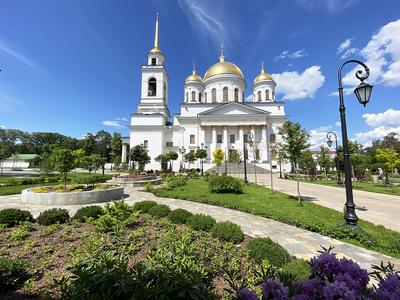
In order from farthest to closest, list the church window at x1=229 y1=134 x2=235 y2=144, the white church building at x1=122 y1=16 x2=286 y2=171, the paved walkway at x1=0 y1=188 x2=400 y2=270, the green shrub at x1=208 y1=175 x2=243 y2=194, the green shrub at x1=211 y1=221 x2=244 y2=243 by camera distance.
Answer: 1. the church window at x1=229 y1=134 x2=235 y2=144
2. the white church building at x1=122 y1=16 x2=286 y2=171
3. the green shrub at x1=208 y1=175 x2=243 y2=194
4. the green shrub at x1=211 y1=221 x2=244 y2=243
5. the paved walkway at x1=0 y1=188 x2=400 y2=270

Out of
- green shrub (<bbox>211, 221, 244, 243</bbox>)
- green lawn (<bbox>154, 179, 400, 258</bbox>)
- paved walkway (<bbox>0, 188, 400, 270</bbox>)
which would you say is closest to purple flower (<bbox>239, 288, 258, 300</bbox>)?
paved walkway (<bbox>0, 188, 400, 270</bbox>)

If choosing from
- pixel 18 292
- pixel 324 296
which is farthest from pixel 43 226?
pixel 324 296

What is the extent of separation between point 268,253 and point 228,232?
4.68ft

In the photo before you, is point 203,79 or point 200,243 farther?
point 203,79

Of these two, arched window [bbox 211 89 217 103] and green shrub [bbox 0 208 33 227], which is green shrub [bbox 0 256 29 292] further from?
arched window [bbox 211 89 217 103]

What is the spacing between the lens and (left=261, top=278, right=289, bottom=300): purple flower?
135 centimetres

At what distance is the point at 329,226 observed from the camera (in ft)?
23.1

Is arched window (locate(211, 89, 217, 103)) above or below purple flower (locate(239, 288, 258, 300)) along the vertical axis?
above

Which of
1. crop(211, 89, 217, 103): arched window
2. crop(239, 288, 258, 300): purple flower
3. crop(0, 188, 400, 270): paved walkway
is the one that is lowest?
crop(0, 188, 400, 270): paved walkway

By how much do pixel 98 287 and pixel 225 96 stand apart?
49725mm

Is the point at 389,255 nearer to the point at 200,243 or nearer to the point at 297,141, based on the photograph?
the point at 200,243

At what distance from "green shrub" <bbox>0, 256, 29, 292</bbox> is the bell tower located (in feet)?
143

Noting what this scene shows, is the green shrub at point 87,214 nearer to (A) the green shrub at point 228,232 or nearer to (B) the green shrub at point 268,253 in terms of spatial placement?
(A) the green shrub at point 228,232

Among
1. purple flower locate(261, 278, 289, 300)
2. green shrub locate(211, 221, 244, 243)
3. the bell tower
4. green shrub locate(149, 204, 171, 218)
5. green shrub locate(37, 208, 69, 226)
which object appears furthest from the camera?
the bell tower
